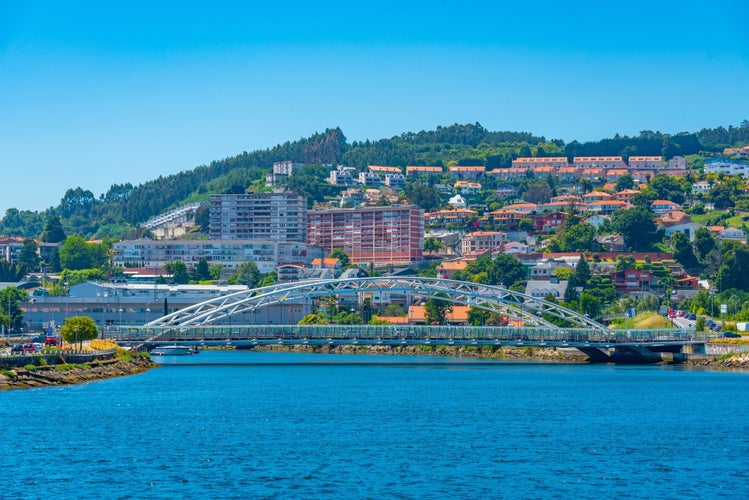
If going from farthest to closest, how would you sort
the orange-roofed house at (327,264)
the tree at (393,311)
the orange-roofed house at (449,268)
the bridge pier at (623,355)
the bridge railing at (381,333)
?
the orange-roofed house at (327,264) < the orange-roofed house at (449,268) < the tree at (393,311) < the bridge pier at (623,355) < the bridge railing at (381,333)

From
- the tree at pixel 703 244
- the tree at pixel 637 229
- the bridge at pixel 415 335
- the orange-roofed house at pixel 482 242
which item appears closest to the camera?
the bridge at pixel 415 335

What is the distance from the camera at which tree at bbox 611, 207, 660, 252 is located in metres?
176

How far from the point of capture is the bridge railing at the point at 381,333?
93250mm

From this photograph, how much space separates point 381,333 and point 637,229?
8397 cm

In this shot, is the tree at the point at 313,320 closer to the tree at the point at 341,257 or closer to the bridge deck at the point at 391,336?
the bridge deck at the point at 391,336

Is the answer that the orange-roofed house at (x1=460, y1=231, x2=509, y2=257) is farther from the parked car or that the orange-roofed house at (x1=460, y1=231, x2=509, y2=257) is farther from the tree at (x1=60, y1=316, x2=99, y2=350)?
the tree at (x1=60, y1=316, x2=99, y2=350)

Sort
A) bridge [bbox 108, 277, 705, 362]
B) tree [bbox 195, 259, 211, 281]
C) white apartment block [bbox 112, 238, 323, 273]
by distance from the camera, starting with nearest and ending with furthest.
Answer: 1. bridge [bbox 108, 277, 705, 362]
2. tree [bbox 195, 259, 211, 281]
3. white apartment block [bbox 112, 238, 323, 273]

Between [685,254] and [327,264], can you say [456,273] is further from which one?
[685,254]

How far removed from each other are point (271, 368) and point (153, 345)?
27.6 ft

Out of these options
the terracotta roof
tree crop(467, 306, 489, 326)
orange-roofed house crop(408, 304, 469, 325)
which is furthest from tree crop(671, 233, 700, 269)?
tree crop(467, 306, 489, 326)

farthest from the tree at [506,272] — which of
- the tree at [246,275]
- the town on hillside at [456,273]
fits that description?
the tree at [246,275]

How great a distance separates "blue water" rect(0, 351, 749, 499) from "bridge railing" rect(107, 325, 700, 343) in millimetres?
19169

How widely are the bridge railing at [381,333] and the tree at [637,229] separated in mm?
77299

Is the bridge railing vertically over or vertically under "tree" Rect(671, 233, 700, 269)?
under
